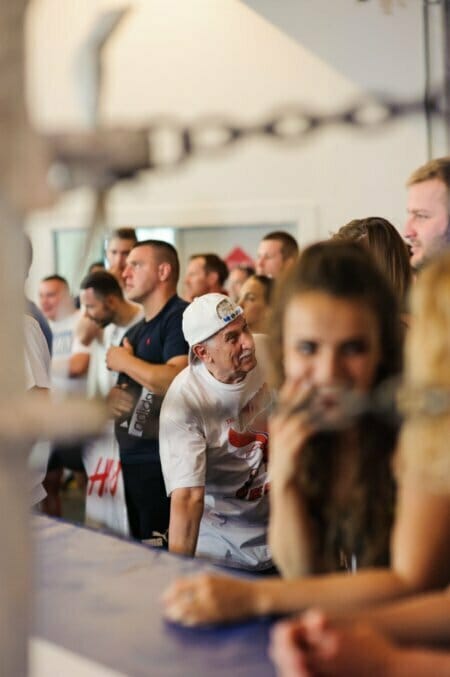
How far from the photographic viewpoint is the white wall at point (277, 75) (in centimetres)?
101

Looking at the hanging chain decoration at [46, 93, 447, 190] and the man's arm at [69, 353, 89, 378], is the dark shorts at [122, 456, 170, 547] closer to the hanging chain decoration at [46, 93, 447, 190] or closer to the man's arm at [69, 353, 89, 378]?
the man's arm at [69, 353, 89, 378]

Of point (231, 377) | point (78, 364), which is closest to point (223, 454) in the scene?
point (231, 377)

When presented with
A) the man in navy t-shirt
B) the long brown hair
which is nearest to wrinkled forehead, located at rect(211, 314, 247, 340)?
the man in navy t-shirt

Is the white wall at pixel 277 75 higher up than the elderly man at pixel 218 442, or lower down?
higher up

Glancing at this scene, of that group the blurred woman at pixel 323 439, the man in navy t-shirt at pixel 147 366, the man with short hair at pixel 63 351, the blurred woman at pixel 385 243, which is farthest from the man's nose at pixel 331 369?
the man in navy t-shirt at pixel 147 366

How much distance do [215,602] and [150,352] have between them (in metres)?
0.74

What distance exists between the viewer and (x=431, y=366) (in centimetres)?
73

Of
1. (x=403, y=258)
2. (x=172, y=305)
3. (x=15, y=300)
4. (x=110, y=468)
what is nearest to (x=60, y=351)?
(x=172, y=305)

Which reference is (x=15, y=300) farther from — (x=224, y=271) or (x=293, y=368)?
(x=224, y=271)

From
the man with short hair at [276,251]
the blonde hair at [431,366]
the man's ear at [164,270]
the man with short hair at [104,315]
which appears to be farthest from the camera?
the man's ear at [164,270]

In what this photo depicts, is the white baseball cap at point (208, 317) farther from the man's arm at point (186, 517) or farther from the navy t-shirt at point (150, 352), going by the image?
the man's arm at point (186, 517)

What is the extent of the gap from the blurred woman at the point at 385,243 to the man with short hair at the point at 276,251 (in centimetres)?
29

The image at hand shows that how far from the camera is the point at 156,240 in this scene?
1582mm

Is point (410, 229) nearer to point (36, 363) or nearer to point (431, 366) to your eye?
point (431, 366)
